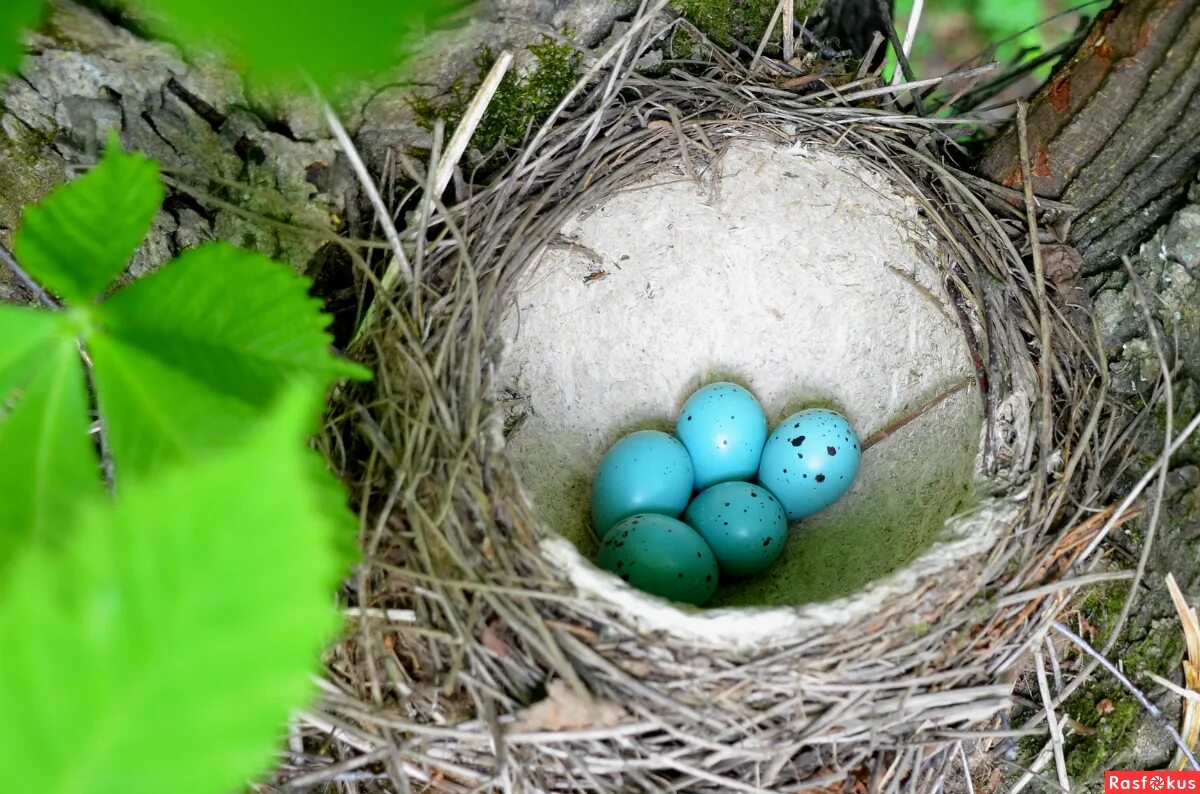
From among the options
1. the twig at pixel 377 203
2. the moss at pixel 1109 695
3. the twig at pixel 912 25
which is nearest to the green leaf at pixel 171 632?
the twig at pixel 377 203

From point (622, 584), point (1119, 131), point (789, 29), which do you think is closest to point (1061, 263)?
point (1119, 131)

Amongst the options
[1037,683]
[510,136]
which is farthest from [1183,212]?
[510,136]

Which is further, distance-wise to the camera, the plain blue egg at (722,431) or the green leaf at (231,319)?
the plain blue egg at (722,431)

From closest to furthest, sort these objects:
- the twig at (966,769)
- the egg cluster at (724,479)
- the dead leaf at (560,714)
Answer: the dead leaf at (560,714), the twig at (966,769), the egg cluster at (724,479)

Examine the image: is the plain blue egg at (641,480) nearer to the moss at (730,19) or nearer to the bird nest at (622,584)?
the bird nest at (622,584)

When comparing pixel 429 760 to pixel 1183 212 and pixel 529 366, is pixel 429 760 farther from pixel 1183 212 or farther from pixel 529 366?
pixel 1183 212

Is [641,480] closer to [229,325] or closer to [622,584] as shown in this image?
[622,584]
